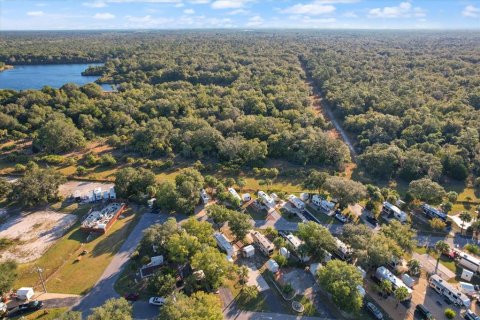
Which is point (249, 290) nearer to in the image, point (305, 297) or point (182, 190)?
point (305, 297)

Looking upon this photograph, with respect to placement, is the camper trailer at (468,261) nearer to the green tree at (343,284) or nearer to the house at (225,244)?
the green tree at (343,284)

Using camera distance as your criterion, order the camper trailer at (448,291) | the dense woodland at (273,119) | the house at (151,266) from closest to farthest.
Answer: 1. the camper trailer at (448,291)
2. the house at (151,266)
3. the dense woodland at (273,119)

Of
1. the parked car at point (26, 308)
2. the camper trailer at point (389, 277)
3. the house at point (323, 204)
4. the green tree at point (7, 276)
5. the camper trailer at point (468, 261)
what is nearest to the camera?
the parked car at point (26, 308)

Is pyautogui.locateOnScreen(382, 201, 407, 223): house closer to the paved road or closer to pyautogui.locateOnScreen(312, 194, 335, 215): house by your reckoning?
pyautogui.locateOnScreen(312, 194, 335, 215): house

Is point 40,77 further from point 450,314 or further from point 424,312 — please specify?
point 450,314

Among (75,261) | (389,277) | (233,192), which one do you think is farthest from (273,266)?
(75,261)

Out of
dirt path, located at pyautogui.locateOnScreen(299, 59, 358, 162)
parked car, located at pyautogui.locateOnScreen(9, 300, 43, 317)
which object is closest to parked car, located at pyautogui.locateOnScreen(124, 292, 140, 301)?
parked car, located at pyautogui.locateOnScreen(9, 300, 43, 317)

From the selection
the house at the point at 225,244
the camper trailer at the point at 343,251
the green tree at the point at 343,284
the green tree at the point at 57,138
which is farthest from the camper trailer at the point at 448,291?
the green tree at the point at 57,138

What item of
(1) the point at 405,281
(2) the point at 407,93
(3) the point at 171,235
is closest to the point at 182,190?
(3) the point at 171,235

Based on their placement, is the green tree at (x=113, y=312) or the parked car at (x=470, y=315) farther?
the parked car at (x=470, y=315)
